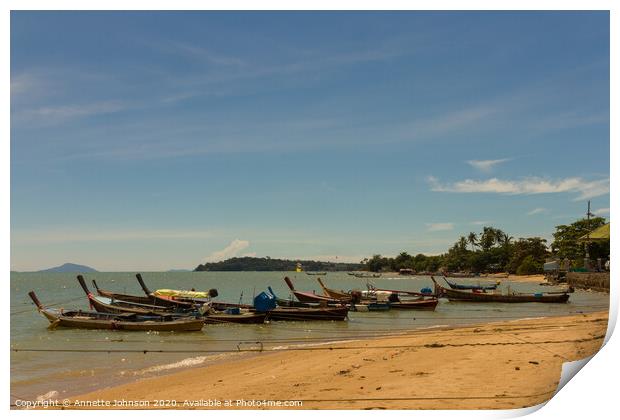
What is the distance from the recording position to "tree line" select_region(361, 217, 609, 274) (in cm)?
6378

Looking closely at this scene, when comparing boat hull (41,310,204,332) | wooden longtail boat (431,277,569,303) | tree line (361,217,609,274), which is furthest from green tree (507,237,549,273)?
boat hull (41,310,204,332)

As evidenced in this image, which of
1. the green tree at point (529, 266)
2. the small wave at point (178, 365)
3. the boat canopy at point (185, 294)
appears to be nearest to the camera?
the small wave at point (178, 365)

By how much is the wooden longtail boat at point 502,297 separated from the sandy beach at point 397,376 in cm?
2635

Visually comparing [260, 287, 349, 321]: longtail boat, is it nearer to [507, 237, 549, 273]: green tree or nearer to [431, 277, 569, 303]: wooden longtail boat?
[431, 277, 569, 303]: wooden longtail boat

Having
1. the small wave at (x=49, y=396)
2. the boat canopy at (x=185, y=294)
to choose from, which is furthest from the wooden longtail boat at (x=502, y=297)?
the small wave at (x=49, y=396)

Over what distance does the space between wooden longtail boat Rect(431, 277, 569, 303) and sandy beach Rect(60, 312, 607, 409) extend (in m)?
26.3

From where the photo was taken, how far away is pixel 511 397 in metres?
9.59

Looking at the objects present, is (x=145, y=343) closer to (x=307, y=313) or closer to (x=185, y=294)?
(x=307, y=313)

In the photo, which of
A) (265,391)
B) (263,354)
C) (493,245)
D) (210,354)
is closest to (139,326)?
(210,354)

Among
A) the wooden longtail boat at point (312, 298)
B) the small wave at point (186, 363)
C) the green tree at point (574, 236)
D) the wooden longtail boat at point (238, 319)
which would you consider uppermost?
the green tree at point (574, 236)

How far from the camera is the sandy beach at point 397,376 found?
9844 mm

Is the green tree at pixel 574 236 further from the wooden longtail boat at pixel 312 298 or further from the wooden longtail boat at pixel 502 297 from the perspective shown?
the wooden longtail boat at pixel 312 298

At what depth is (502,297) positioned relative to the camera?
143ft

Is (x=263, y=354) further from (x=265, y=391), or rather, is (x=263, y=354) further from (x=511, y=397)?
(x=511, y=397)
